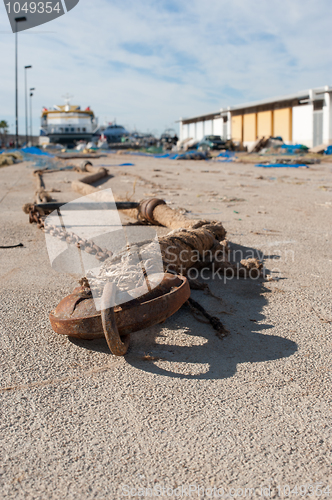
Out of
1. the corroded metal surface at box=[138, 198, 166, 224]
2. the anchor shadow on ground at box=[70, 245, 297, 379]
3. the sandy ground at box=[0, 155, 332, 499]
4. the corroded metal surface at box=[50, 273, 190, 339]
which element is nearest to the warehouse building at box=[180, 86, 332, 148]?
the corroded metal surface at box=[138, 198, 166, 224]

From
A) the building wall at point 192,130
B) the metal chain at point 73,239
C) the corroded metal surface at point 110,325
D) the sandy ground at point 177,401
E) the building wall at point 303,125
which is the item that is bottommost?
the sandy ground at point 177,401

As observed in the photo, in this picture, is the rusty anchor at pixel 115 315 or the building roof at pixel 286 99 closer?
the rusty anchor at pixel 115 315

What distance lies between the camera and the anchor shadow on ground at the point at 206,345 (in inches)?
86.3

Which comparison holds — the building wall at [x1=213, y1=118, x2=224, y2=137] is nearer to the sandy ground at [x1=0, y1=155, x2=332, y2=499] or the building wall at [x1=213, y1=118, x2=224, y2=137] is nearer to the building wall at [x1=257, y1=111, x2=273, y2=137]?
the building wall at [x1=257, y1=111, x2=273, y2=137]

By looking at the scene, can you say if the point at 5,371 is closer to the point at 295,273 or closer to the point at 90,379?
the point at 90,379

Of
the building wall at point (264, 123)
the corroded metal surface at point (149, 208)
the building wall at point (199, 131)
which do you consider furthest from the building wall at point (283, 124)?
the corroded metal surface at point (149, 208)

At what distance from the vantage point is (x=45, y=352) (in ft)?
7.63

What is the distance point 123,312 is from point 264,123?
3731 cm

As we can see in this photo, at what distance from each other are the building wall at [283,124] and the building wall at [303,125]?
62 cm

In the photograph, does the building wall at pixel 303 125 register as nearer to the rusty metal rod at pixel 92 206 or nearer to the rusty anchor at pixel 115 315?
the rusty metal rod at pixel 92 206

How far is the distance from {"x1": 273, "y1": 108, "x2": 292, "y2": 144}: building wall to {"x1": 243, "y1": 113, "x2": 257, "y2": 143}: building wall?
9.47 ft

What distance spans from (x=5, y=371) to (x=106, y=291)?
0.69 m

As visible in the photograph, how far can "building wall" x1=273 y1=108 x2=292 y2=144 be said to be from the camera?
3294 cm

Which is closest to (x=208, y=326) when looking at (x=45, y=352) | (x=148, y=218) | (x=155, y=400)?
(x=155, y=400)
